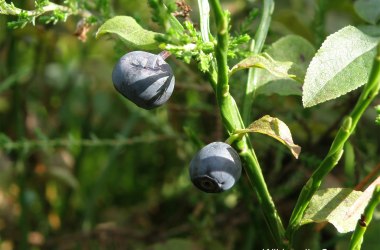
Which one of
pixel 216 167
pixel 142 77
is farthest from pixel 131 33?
pixel 216 167

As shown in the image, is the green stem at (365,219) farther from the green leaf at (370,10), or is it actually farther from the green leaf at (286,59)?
the green leaf at (370,10)

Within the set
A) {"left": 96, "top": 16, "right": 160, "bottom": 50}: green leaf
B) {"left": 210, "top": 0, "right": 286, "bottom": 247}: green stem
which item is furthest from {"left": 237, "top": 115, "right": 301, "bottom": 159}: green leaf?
{"left": 96, "top": 16, "right": 160, "bottom": 50}: green leaf

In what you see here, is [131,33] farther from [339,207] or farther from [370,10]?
[370,10]

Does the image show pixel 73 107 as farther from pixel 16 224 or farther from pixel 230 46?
pixel 230 46

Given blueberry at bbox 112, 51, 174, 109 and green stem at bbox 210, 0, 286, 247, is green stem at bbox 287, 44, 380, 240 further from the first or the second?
blueberry at bbox 112, 51, 174, 109

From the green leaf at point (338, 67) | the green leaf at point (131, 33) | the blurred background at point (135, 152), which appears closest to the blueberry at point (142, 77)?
the green leaf at point (131, 33)

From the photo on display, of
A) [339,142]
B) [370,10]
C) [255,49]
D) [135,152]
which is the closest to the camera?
[339,142]
